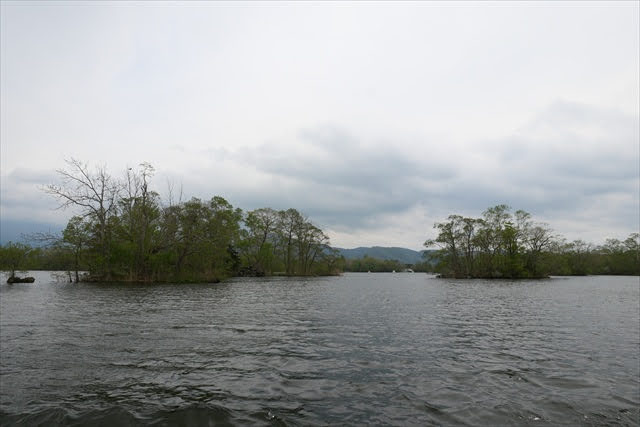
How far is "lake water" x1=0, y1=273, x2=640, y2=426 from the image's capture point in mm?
6734

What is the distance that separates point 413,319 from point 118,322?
49.6ft

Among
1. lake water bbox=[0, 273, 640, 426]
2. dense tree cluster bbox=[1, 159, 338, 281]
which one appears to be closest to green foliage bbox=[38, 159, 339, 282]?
dense tree cluster bbox=[1, 159, 338, 281]

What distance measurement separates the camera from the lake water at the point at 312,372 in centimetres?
673

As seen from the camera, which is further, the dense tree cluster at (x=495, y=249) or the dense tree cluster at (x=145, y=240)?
the dense tree cluster at (x=495, y=249)

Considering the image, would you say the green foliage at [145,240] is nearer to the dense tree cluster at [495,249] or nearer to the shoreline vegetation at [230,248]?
the shoreline vegetation at [230,248]

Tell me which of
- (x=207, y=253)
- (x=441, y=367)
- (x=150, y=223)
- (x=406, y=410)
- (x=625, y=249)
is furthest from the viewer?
(x=625, y=249)

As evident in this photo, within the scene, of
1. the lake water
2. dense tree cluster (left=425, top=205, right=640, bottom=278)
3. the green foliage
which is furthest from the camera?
dense tree cluster (left=425, top=205, right=640, bottom=278)

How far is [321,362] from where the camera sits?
1042 centimetres

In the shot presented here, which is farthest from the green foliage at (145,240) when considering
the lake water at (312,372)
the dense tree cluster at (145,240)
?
the lake water at (312,372)

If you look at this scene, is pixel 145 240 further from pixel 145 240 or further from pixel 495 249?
pixel 495 249

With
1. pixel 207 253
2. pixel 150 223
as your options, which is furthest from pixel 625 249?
pixel 150 223

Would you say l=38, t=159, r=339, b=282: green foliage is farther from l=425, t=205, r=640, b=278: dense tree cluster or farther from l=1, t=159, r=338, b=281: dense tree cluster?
l=425, t=205, r=640, b=278: dense tree cluster

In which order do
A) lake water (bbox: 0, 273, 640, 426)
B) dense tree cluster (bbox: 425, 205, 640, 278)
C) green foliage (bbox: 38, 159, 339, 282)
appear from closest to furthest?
lake water (bbox: 0, 273, 640, 426), green foliage (bbox: 38, 159, 339, 282), dense tree cluster (bbox: 425, 205, 640, 278)

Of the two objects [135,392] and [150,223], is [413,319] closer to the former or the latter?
[135,392]
